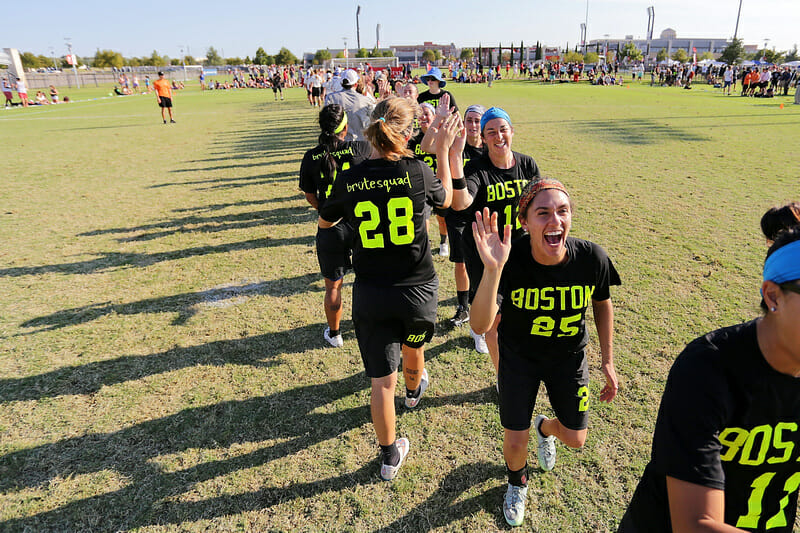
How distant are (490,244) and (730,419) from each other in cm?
133

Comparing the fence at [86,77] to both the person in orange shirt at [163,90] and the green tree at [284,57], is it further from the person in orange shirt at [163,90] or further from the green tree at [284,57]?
the person in orange shirt at [163,90]

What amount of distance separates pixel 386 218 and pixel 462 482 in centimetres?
209

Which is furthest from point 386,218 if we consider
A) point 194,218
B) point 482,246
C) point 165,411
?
point 194,218

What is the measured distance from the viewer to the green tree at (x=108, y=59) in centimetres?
9550

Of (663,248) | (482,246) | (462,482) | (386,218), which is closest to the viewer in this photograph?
(482,246)

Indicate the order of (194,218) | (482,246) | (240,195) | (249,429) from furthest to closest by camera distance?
(240,195), (194,218), (249,429), (482,246)

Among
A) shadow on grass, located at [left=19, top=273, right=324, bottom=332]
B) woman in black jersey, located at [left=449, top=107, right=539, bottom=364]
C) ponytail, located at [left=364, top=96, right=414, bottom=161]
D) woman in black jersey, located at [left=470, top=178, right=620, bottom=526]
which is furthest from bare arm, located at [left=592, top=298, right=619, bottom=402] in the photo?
shadow on grass, located at [left=19, top=273, right=324, bottom=332]

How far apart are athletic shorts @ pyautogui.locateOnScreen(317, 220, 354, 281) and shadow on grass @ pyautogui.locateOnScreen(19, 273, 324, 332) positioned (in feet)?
5.94

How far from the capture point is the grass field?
322 cm

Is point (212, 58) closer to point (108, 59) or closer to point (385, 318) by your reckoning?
point (108, 59)

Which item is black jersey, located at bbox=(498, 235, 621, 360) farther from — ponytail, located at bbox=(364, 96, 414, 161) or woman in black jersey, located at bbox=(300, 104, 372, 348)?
woman in black jersey, located at bbox=(300, 104, 372, 348)

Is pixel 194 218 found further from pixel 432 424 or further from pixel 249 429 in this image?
pixel 432 424

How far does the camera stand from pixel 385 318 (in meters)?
3.05

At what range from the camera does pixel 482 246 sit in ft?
7.95
